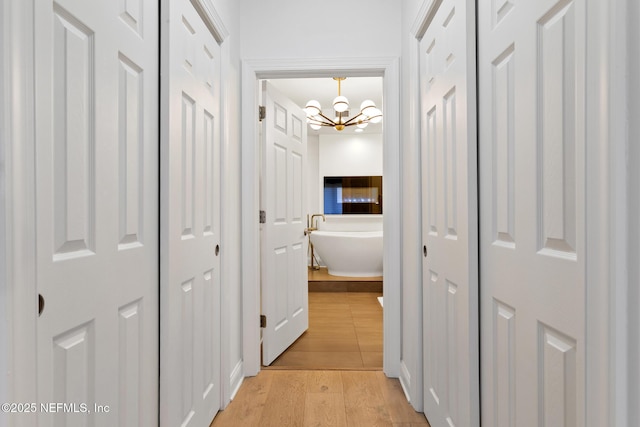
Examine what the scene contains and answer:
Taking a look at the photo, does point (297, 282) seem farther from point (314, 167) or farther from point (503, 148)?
point (314, 167)

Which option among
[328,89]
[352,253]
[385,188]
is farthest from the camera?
[352,253]

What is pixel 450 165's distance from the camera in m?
1.52

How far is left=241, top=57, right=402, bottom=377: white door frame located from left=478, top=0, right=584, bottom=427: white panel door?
103 cm

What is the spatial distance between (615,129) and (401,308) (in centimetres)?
182

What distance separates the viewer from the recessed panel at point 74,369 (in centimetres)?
87

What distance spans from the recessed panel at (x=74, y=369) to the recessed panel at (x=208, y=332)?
0.79 m

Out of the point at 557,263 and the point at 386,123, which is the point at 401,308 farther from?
the point at 557,263

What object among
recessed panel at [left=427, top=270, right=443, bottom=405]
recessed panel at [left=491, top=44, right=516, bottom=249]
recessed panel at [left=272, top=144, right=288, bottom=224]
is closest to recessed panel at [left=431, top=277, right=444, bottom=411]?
recessed panel at [left=427, top=270, right=443, bottom=405]

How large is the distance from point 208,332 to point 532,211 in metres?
1.49

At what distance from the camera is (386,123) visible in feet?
7.74

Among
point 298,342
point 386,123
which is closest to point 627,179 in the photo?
point 386,123

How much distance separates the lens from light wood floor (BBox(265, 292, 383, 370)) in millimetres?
2586

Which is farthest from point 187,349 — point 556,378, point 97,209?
point 556,378

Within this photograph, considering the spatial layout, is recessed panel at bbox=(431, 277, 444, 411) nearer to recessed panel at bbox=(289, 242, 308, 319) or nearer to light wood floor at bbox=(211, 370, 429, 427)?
light wood floor at bbox=(211, 370, 429, 427)
